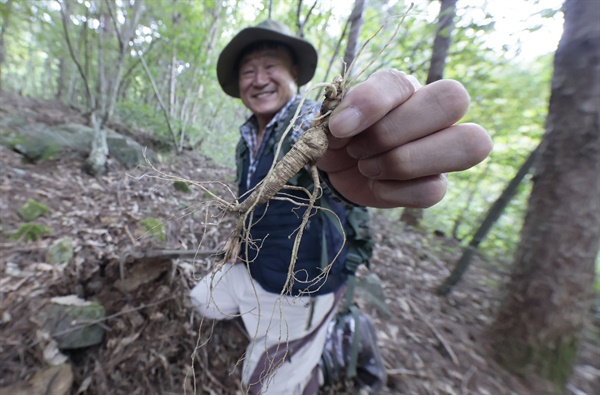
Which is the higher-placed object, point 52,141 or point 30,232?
point 52,141

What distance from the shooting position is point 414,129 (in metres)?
0.87

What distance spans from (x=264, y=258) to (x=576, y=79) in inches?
99.8

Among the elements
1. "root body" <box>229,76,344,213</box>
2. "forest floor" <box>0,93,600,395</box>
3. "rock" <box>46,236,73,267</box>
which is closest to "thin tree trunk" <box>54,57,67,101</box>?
"forest floor" <box>0,93,600,395</box>

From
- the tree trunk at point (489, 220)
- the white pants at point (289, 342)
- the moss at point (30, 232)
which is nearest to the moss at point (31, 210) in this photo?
the moss at point (30, 232)

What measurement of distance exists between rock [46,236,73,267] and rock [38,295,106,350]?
381 mm

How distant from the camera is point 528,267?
6.67ft

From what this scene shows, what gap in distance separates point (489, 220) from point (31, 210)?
15.6 feet

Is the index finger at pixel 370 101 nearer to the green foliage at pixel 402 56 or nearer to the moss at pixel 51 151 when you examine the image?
the green foliage at pixel 402 56

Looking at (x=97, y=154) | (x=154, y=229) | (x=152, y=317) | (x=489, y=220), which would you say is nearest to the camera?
(x=152, y=317)

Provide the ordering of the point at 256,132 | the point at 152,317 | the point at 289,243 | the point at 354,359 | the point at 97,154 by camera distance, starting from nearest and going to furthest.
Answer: the point at 289,243 → the point at 354,359 → the point at 152,317 → the point at 256,132 → the point at 97,154

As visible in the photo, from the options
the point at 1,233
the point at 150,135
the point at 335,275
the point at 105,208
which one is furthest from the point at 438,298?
the point at 150,135

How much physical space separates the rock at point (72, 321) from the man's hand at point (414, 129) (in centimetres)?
212

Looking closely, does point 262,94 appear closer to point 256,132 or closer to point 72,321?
point 256,132

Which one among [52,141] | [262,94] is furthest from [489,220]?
[52,141]
